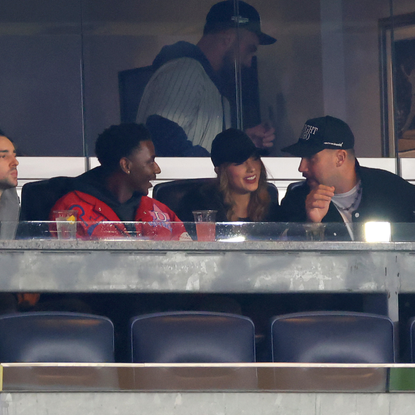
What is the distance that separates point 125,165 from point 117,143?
0.13 meters

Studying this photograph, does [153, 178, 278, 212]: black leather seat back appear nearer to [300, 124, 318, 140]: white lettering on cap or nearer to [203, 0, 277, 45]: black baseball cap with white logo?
[300, 124, 318, 140]: white lettering on cap

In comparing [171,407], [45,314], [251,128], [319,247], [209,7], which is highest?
[209,7]

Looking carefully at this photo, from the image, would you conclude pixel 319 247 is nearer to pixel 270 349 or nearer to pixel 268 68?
pixel 270 349

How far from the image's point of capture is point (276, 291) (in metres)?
1.56

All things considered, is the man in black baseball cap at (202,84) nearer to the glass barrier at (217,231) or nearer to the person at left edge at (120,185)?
the person at left edge at (120,185)

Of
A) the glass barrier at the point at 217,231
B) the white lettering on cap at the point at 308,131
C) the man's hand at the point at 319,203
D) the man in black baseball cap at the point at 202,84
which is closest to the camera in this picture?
the glass barrier at the point at 217,231

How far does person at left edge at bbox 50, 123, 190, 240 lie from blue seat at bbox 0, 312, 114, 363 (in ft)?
2.54

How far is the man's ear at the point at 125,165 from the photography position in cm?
267

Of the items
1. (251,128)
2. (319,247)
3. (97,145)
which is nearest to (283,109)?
(251,128)

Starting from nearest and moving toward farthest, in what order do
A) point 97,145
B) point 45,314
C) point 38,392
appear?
point 38,392
point 45,314
point 97,145

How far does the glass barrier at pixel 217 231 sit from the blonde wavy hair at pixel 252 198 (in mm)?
1042

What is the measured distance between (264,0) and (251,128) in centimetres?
101

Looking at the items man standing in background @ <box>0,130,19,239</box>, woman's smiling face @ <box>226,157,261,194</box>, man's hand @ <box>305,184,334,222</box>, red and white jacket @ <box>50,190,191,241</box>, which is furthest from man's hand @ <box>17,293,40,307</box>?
woman's smiling face @ <box>226,157,261,194</box>

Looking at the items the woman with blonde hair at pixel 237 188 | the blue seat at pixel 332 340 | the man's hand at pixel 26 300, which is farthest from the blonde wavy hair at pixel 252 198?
the blue seat at pixel 332 340
